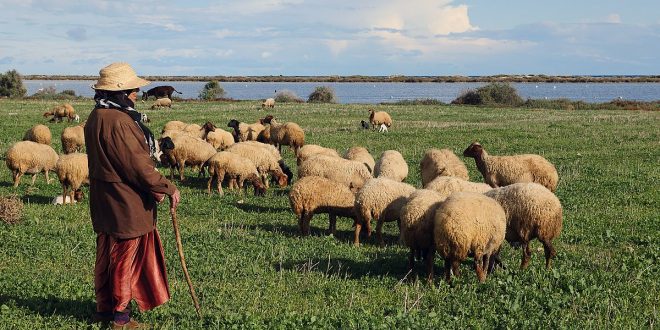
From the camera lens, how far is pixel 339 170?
15.5 meters

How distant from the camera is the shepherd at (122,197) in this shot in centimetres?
618

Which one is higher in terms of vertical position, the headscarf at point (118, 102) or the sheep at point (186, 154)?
the headscarf at point (118, 102)

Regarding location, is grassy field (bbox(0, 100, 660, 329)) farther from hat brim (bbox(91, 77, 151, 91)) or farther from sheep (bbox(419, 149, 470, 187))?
hat brim (bbox(91, 77, 151, 91))

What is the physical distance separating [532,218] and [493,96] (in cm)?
5844

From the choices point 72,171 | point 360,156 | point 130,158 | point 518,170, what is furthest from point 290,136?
point 130,158

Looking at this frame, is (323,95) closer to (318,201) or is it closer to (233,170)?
(233,170)

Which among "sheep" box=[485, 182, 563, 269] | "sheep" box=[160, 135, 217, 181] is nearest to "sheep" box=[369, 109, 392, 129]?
"sheep" box=[160, 135, 217, 181]

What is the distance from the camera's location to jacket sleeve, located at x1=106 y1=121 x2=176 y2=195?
6145 mm

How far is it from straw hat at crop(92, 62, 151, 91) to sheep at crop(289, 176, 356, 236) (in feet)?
20.1

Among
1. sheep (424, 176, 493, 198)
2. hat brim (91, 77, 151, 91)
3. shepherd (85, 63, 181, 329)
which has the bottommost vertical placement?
sheep (424, 176, 493, 198)

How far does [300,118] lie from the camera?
39750 millimetres

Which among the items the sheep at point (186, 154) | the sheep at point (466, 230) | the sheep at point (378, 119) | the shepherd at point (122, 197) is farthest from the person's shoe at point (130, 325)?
the sheep at point (378, 119)

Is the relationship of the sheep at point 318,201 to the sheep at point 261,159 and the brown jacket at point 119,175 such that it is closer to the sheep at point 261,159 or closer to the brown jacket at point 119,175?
the sheep at point 261,159

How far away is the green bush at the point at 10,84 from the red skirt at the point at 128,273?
221ft
